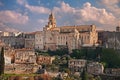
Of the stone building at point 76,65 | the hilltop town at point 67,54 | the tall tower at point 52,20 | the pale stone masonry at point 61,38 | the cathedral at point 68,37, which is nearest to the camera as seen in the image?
the hilltop town at point 67,54

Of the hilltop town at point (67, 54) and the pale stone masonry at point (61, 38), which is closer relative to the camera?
the hilltop town at point (67, 54)

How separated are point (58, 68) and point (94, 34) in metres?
13.7

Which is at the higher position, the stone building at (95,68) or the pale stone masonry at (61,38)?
the pale stone masonry at (61,38)

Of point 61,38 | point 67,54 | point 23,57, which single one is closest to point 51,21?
point 61,38

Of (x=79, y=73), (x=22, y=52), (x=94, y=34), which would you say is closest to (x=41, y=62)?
(x=22, y=52)

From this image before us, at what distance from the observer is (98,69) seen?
4797cm

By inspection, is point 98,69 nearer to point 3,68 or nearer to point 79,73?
point 79,73

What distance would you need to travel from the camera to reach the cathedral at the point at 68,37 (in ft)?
187

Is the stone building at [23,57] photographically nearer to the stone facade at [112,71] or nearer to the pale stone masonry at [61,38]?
the pale stone masonry at [61,38]

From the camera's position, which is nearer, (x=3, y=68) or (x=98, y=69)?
(x=3, y=68)

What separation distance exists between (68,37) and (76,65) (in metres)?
9.67

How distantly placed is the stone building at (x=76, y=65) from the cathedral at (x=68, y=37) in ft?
22.4

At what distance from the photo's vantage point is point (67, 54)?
55.5m

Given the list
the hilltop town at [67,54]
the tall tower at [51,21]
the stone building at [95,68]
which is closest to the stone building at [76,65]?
the hilltop town at [67,54]
